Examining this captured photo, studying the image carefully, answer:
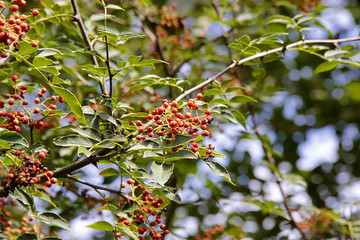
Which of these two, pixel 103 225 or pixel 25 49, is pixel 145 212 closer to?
pixel 103 225

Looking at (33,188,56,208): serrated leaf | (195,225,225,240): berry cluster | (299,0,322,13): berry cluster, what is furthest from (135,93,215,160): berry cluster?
(299,0,322,13): berry cluster

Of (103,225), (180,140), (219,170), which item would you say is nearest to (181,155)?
(180,140)

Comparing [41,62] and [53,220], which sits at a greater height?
[41,62]

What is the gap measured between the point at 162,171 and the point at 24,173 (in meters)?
0.51

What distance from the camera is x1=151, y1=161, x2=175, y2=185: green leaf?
145 cm

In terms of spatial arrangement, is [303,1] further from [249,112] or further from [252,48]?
[252,48]

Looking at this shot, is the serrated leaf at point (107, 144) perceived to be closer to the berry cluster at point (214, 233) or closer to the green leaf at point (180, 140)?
the green leaf at point (180, 140)

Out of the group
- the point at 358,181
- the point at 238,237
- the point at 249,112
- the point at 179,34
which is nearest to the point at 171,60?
the point at 179,34

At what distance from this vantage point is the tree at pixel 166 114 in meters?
1.62

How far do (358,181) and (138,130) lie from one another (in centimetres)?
409

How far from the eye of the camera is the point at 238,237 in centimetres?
338

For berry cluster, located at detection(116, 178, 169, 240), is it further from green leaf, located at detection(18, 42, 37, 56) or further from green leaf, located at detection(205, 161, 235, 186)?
green leaf, located at detection(18, 42, 37, 56)

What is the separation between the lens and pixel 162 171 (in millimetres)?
1499

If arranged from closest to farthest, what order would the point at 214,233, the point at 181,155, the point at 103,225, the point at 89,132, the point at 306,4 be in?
the point at 181,155
the point at 89,132
the point at 103,225
the point at 214,233
the point at 306,4
